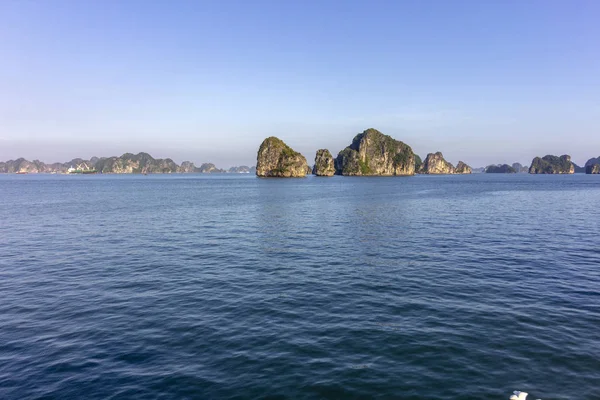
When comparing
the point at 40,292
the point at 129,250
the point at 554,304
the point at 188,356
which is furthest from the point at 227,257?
the point at 554,304

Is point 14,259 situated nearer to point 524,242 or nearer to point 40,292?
point 40,292

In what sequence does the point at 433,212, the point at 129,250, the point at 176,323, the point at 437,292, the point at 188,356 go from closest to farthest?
1. the point at 188,356
2. the point at 176,323
3. the point at 437,292
4. the point at 129,250
5. the point at 433,212

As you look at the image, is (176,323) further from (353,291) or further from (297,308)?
(353,291)

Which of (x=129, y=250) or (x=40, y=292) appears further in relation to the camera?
(x=129, y=250)

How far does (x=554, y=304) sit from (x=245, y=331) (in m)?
19.9

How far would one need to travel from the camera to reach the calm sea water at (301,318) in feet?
46.4

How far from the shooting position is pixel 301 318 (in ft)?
66.8

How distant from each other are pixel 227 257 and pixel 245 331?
→ 17.6 metres

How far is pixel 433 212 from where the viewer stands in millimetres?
70875

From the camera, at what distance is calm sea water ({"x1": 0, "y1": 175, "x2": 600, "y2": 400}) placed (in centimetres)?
1413

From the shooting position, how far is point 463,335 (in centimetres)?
1798

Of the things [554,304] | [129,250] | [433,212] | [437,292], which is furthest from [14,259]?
[433,212]

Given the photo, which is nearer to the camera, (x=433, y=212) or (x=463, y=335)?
(x=463, y=335)

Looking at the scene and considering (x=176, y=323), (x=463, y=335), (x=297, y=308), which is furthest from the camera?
(x=297, y=308)
